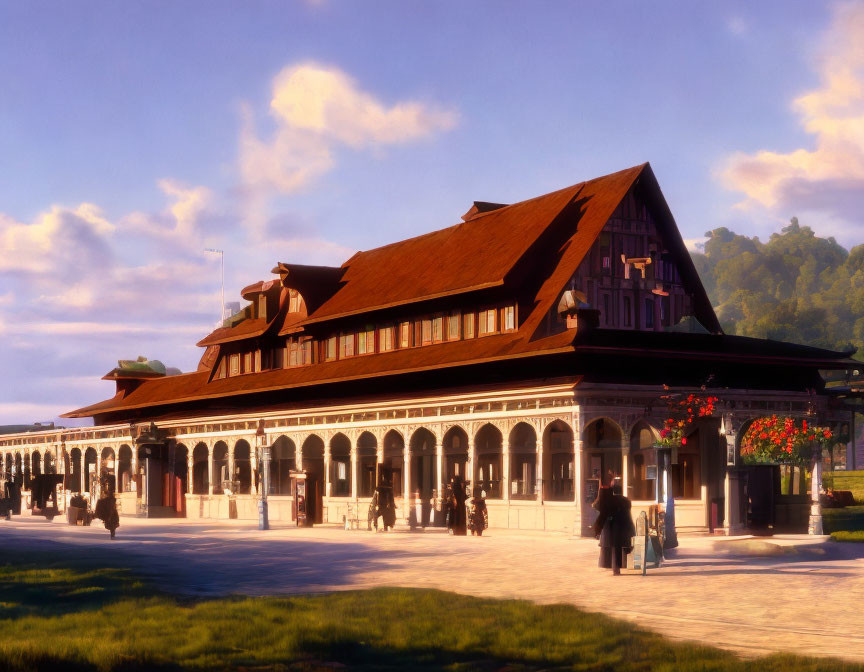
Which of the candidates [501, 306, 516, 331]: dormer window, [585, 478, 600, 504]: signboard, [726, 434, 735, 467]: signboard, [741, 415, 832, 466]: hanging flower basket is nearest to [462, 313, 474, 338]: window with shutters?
[501, 306, 516, 331]: dormer window

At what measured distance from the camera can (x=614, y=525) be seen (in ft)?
85.1

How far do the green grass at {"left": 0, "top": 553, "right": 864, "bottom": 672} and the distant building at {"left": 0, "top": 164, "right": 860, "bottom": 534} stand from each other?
13632 mm

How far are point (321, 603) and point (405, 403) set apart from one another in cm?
2527

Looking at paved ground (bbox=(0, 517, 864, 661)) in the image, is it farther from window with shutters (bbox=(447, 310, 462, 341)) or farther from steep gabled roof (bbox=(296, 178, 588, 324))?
steep gabled roof (bbox=(296, 178, 588, 324))

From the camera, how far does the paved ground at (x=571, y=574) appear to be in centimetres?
1806

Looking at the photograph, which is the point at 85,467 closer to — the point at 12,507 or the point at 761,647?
the point at 12,507

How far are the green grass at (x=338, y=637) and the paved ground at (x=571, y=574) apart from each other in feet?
3.48

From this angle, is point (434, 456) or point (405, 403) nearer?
point (405, 403)

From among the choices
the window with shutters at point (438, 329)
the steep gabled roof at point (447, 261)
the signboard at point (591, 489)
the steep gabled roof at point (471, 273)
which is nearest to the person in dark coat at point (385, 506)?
the steep gabled roof at point (471, 273)

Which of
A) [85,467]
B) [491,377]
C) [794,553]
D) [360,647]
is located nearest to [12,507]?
[85,467]

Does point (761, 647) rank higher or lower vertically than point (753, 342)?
lower

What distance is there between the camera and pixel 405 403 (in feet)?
150

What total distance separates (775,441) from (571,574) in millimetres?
11805

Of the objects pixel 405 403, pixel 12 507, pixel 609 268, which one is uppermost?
pixel 609 268
